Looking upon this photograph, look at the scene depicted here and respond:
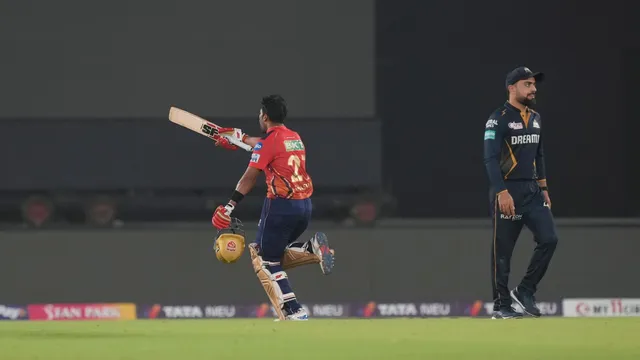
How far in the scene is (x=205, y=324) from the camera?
8.02 meters

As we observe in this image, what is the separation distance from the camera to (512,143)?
28.7 ft

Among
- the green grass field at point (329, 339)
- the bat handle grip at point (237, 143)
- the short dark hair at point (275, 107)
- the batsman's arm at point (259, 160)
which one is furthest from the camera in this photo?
the bat handle grip at point (237, 143)

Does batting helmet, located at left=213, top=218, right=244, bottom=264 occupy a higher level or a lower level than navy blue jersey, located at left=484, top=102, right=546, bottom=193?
lower

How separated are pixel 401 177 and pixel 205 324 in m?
5.43

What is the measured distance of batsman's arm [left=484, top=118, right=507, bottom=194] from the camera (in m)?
8.62

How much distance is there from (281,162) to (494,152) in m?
1.26

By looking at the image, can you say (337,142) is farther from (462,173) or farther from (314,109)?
(462,173)

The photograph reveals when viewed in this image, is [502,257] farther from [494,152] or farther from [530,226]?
[494,152]

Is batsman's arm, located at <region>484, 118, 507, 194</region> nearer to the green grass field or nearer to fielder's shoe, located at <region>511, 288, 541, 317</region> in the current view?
fielder's shoe, located at <region>511, 288, 541, 317</region>

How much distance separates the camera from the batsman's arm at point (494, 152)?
339 inches

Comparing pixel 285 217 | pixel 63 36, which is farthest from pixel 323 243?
pixel 63 36

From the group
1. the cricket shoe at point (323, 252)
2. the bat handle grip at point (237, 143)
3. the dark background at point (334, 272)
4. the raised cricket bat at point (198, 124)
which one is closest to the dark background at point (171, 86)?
the dark background at point (334, 272)

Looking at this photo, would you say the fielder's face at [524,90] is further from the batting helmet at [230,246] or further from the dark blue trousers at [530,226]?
the batting helmet at [230,246]

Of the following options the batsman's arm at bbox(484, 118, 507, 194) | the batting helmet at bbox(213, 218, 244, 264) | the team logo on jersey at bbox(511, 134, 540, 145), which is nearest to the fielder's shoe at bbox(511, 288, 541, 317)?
the batsman's arm at bbox(484, 118, 507, 194)
